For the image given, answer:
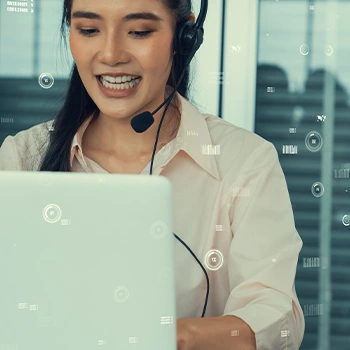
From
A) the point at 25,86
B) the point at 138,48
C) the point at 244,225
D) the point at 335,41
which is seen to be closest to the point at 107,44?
the point at 138,48

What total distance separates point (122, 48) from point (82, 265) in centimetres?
52

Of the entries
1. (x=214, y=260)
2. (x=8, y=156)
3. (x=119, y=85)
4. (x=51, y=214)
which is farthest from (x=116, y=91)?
(x=51, y=214)

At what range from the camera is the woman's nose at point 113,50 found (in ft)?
3.54

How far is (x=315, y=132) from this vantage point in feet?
4.33

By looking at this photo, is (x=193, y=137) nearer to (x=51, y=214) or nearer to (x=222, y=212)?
(x=222, y=212)

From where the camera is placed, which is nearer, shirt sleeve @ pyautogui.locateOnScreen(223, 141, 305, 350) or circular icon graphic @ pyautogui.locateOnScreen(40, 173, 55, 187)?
circular icon graphic @ pyautogui.locateOnScreen(40, 173, 55, 187)

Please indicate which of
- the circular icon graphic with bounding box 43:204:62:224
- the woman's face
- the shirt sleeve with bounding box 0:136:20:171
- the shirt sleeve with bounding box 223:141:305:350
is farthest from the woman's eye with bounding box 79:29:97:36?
the circular icon graphic with bounding box 43:204:62:224

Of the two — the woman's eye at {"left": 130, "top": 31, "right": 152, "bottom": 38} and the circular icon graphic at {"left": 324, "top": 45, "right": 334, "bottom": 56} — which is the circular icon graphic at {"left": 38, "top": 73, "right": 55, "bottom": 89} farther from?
the circular icon graphic at {"left": 324, "top": 45, "right": 334, "bottom": 56}

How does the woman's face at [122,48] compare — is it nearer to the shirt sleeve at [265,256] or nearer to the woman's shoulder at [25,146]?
the woman's shoulder at [25,146]

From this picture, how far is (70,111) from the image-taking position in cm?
117

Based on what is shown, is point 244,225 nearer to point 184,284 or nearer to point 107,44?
point 184,284

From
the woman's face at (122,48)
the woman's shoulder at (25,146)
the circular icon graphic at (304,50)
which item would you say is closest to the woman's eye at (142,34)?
the woman's face at (122,48)

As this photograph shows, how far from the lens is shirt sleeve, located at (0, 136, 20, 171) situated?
116cm

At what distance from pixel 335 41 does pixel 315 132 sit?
22 centimetres
